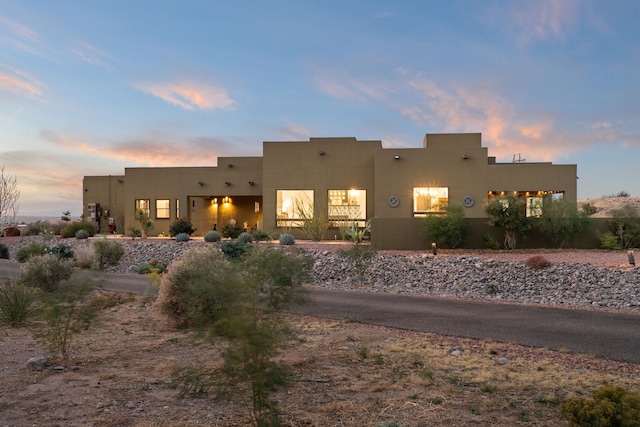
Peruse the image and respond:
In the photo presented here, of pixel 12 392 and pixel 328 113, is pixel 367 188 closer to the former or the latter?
pixel 328 113

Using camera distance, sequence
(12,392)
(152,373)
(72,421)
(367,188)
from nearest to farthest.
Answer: (72,421) < (12,392) < (152,373) < (367,188)

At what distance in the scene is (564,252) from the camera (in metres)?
17.1

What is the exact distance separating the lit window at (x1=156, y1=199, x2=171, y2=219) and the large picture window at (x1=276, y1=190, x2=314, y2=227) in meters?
9.01

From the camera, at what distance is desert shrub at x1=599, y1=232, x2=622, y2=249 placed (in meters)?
17.6

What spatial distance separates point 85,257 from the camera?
18047mm

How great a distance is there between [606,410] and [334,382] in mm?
2453

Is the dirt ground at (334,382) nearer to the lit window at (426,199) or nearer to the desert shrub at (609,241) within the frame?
the desert shrub at (609,241)

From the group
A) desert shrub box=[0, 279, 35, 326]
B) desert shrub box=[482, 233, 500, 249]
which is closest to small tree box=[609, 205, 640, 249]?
desert shrub box=[482, 233, 500, 249]

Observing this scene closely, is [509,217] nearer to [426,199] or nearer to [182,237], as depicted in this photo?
[426,199]

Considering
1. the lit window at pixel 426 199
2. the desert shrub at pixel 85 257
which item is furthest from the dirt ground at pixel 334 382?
the lit window at pixel 426 199

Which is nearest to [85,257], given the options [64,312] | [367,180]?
[64,312]

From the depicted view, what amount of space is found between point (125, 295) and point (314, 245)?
10.3 metres

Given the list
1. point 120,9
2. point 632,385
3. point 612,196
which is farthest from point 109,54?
point 612,196

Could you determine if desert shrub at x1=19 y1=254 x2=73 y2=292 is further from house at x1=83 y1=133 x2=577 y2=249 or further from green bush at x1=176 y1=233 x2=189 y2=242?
house at x1=83 y1=133 x2=577 y2=249
